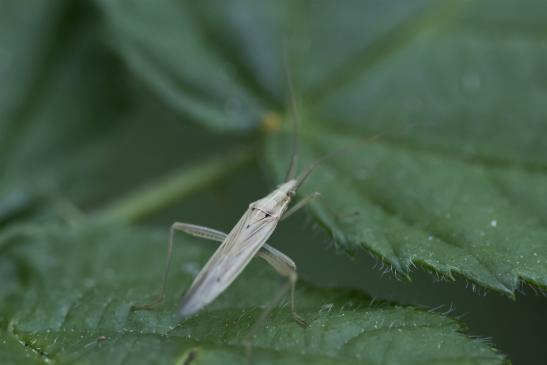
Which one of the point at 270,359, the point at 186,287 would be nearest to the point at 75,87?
the point at 186,287

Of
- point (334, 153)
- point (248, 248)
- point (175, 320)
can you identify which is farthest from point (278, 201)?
point (175, 320)

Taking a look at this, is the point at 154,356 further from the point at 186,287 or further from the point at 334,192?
the point at 334,192

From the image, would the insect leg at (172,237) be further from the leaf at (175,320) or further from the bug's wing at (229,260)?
the bug's wing at (229,260)

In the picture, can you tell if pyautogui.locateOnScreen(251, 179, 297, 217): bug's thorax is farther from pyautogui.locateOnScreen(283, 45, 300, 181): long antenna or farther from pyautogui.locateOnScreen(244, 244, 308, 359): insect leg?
pyautogui.locateOnScreen(244, 244, 308, 359): insect leg

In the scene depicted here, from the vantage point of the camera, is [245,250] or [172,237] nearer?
[245,250]

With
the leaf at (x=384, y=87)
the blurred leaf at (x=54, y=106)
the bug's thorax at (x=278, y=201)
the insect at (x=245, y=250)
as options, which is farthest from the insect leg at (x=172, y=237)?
the blurred leaf at (x=54, y=106)

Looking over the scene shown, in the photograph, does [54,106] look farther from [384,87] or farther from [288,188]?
[384,87]
